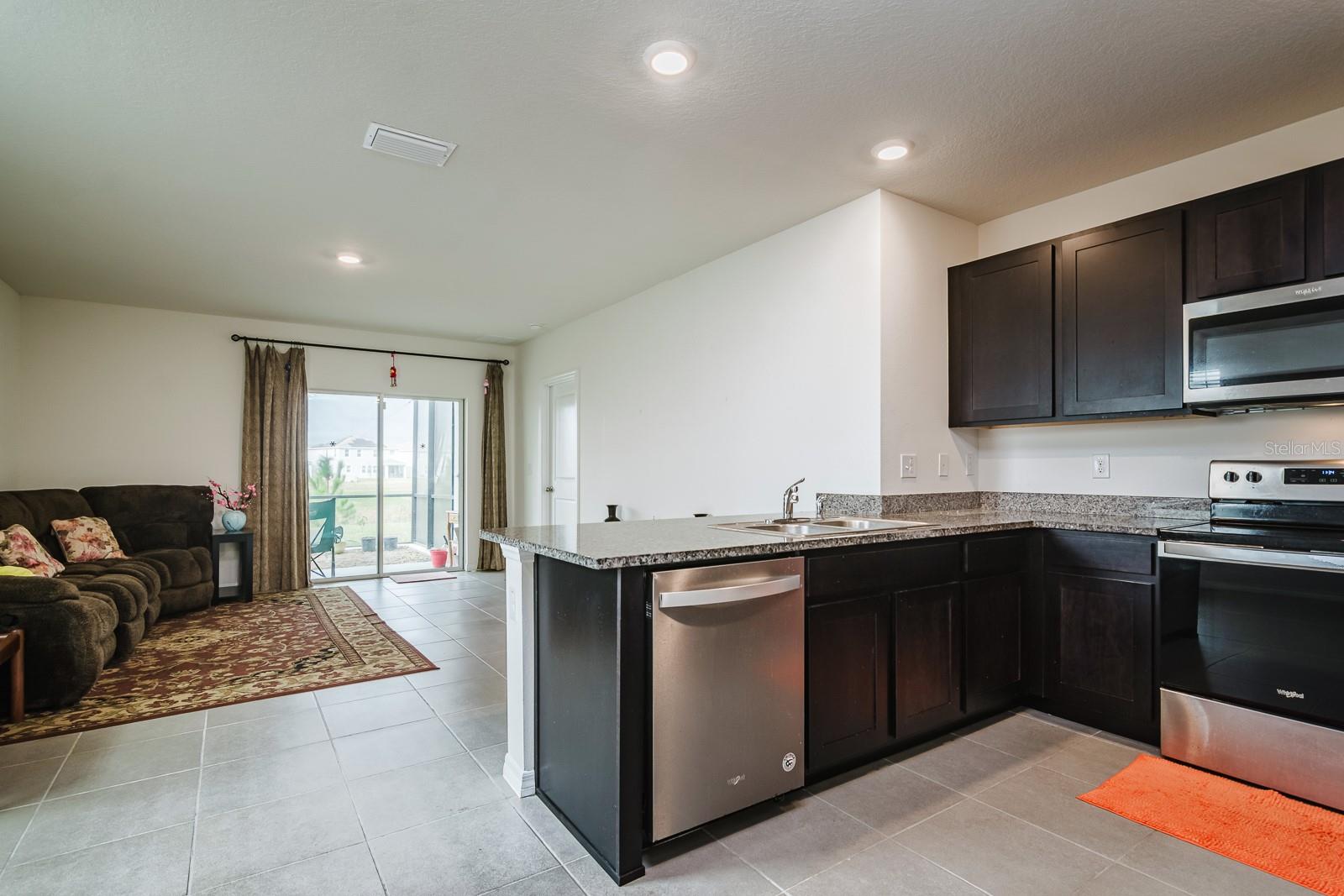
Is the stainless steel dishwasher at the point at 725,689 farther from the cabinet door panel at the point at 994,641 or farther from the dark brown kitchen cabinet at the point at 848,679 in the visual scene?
the cabinet door panel at the point at 994,641

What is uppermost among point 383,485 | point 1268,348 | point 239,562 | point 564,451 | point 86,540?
point 1268,348

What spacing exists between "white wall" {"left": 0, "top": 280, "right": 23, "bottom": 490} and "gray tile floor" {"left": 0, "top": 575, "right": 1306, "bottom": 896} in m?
3.62

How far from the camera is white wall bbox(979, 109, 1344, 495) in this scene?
267cm

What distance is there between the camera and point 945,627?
2686 millimetres

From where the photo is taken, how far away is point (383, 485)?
697 centimetres

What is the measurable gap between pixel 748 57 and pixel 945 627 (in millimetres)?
2279

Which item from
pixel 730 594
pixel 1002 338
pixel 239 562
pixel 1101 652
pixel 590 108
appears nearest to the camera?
pixel 730 594

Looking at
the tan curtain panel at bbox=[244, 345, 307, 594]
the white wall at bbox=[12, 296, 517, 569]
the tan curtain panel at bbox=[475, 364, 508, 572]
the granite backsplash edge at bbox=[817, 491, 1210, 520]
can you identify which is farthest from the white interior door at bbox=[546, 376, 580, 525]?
the granite backsplash edge at bbox=[817, 491, 1210, 520]

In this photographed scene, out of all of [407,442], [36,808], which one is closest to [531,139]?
[36,808]

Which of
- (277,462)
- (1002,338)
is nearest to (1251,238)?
(1002,338)

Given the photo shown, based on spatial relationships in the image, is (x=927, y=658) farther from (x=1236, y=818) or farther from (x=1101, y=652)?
(x=1236, y=818)

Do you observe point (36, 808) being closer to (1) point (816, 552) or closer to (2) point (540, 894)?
(2) point (540, 894)

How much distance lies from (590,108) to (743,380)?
2007mm

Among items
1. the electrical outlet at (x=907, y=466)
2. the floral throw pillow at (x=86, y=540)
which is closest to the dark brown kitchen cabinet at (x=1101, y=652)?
the electrical outlet at (x=907, y=466)
